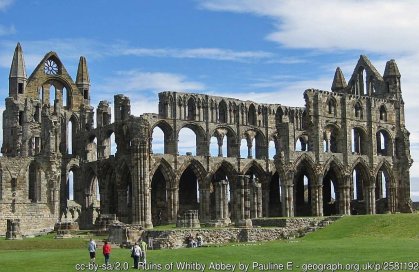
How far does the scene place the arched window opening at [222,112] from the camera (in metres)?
76.6

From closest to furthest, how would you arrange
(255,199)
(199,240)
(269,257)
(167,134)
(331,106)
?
(269,257) < (199,240) < (255,199) < (167,134) < (331,106)

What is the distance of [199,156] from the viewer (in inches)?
2825

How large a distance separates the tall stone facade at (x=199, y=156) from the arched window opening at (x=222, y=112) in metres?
0.21

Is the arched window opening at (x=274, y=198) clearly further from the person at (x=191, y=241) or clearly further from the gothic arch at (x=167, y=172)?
the person at (x=191, y=241)

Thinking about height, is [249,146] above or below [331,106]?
below

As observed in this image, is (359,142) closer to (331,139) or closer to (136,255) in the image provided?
(331,139)

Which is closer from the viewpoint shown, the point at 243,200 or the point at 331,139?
the point at 243,200

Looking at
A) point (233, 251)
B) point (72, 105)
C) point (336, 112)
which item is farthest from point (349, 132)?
point (233, 251)

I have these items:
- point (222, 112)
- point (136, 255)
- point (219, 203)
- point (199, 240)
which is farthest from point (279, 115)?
point (136, 255)

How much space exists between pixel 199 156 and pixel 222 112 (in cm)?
704

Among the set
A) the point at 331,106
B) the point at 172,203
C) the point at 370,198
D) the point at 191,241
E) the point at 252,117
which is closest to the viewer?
the point at 191,241

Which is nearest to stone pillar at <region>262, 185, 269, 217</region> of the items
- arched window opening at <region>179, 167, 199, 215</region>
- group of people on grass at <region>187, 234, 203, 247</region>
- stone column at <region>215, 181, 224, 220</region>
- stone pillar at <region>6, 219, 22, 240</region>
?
arched window opening at <region>179, 167, 199, 215</region>

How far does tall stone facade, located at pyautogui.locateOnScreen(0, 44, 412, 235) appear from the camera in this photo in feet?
219

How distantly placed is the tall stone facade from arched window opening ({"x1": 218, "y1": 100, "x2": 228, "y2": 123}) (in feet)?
0.67
